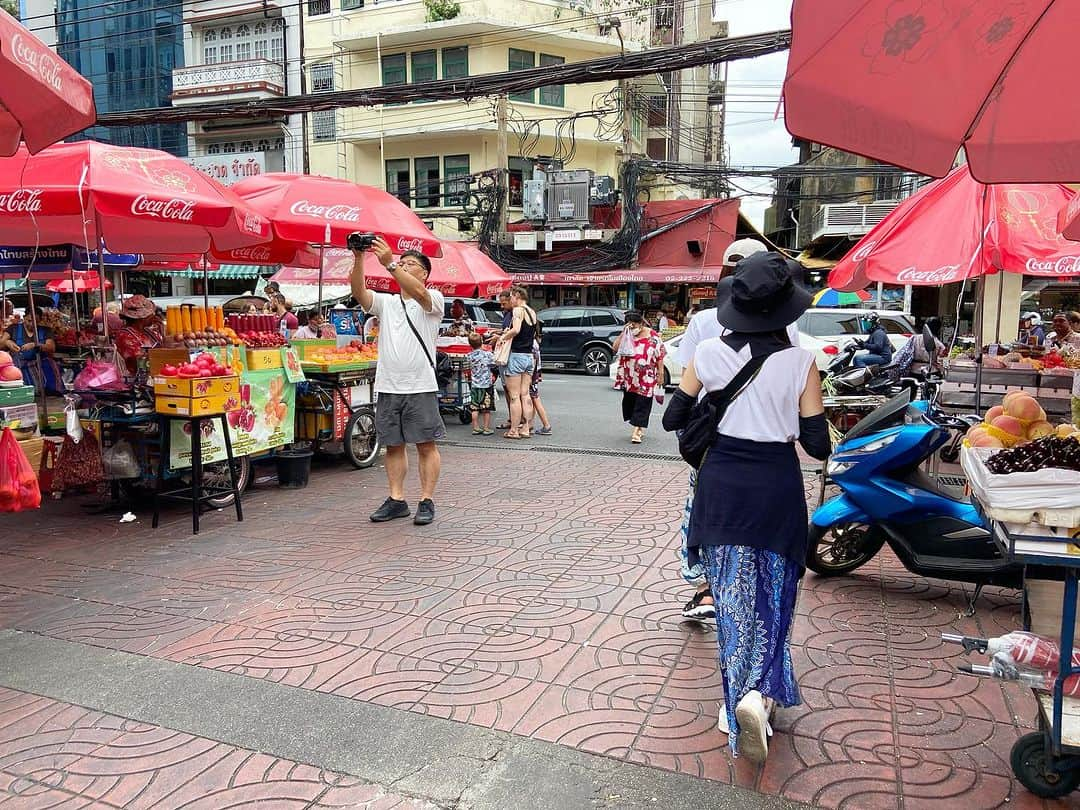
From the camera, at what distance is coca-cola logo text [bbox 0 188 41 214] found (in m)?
5.33

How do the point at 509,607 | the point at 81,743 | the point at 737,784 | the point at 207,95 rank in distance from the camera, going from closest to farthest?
the point at 737,784 < the point at 81,743 < the point at 509,607 < the point at 207,95

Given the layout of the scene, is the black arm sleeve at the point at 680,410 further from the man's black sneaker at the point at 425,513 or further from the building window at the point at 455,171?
the building window at the point at 455,171

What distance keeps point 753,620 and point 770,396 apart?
83 cm

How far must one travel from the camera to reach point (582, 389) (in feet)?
52.1

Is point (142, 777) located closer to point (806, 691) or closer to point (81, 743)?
point (81, 743)

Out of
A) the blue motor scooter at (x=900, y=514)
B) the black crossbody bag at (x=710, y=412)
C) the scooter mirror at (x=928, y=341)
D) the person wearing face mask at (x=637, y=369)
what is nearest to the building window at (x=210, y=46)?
the person wearing face mask at (x=637, y=369)

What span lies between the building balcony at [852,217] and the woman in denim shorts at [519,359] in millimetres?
16792

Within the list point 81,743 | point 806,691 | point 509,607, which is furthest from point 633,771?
point 81,743

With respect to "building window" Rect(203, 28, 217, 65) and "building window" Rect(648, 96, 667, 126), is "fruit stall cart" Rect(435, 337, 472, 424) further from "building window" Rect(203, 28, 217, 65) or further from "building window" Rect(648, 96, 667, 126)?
"building window" Rect(648, 96, 667, 126)

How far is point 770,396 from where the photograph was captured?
279cm

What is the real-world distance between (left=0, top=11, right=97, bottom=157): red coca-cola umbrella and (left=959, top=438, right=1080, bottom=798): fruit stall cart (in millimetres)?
4242

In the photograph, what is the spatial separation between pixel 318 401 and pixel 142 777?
5.31 metres

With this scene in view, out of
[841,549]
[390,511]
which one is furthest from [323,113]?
[841,549]

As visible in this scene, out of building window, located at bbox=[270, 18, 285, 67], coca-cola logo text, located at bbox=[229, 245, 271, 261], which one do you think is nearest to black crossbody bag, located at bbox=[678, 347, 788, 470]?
coca-cola logo text, located at bbox=[229, 245, 271, 261]
